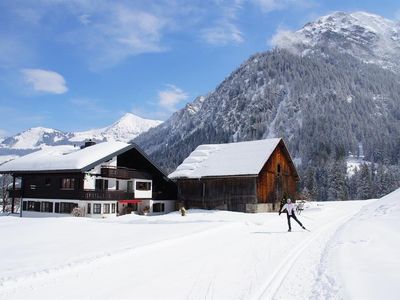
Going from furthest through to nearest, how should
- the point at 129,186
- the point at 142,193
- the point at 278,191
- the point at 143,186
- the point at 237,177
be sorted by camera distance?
1. the point at 278,191
2. the point at 143,186
3. the point at 142,193
4. the point at 129,186
5. the point at 237,177

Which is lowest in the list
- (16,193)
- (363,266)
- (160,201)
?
(363,266)

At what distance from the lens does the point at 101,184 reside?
141ft

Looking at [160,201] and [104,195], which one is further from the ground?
[104,195]

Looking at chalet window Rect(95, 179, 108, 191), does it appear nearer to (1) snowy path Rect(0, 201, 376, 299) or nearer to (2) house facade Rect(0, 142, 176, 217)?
(2) house facade Rect(0, 142, 176, 217)

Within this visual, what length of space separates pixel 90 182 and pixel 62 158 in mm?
4620

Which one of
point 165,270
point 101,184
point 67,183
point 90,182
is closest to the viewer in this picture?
point 165,270

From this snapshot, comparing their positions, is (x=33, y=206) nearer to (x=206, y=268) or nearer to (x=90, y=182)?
(x=90, y=182)

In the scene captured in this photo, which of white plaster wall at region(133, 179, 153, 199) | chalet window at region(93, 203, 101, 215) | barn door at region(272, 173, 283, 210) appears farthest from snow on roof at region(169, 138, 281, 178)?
chalet window at region(93, 203, 101, 215)

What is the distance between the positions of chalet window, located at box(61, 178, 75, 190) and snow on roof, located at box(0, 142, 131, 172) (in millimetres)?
1482

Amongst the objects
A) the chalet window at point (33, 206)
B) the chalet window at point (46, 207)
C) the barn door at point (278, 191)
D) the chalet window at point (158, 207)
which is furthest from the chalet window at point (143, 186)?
the barn door at point (278, 191)

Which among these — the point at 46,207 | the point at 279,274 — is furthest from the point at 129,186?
the point at 279,274

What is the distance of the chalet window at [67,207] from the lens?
135 feet

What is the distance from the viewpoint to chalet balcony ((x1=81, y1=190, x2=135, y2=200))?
40125 mm

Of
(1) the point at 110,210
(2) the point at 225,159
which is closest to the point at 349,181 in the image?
(2) the point at 225,159
